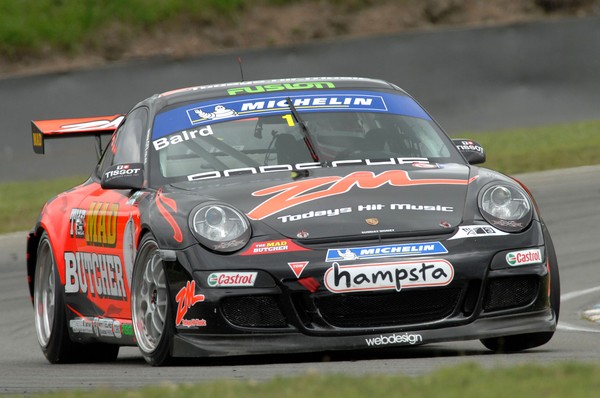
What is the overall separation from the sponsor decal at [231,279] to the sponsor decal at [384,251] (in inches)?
12.2

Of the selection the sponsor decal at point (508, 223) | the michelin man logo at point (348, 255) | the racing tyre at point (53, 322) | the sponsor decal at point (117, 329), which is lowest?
the racing tyre at point (53, 322)

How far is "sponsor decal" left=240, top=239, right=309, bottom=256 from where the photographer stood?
5.93 m

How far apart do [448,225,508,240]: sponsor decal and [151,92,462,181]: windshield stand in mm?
941

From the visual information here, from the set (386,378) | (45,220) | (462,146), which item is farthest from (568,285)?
(386,378)

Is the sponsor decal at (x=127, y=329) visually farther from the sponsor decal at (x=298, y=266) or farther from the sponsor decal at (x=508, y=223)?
the sponsor decal at (x=508, y=223)

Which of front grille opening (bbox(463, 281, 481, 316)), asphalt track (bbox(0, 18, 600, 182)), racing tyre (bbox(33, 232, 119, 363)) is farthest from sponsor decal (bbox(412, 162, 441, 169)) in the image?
asphalt track (bbox(0, 18, 600, 182))

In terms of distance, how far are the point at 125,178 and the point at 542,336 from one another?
2.01 m

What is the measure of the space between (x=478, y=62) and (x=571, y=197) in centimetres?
583

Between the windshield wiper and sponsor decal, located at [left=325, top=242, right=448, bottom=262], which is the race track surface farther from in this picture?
the windshield wiper

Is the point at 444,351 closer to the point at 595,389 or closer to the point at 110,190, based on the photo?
the point at 110,190

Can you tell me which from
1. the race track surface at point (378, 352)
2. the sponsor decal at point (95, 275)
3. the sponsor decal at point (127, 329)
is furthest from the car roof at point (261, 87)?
the race track surface at point (378, 352)

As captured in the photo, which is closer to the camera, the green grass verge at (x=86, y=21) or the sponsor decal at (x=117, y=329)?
the sponsor decal at (x=117, y=329)

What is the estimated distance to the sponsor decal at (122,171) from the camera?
6.89 meters

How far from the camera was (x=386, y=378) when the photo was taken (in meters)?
4.59
